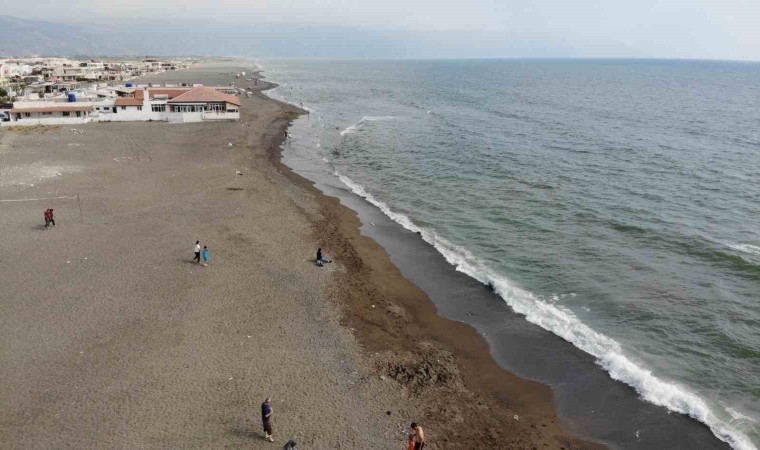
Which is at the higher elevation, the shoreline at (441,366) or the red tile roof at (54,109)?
the red tile roof at (54,109)

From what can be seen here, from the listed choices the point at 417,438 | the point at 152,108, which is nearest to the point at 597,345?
the point at 417,438

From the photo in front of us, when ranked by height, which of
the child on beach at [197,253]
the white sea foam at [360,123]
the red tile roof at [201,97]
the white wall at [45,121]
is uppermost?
the red tile roof at [201,97]

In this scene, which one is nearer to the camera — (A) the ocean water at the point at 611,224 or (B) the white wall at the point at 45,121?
(A) the ocean water at the point at 611,224

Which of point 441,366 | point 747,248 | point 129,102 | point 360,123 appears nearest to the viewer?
point 441,366

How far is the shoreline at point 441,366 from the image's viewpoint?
50.7 ft

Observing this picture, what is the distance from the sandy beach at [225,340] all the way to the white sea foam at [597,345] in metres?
3.29

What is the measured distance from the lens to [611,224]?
3338 cm

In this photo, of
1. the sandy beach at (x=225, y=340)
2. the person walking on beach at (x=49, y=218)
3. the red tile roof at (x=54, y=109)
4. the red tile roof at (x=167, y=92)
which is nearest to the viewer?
the sandy beach at (x=225, y=340)

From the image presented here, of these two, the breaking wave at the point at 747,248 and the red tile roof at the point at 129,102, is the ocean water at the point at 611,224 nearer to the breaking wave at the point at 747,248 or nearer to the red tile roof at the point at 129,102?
the breaking wave at the point at 747,248

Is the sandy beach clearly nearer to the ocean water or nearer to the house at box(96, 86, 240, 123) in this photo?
the ocean water

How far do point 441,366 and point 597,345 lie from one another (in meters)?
6.91

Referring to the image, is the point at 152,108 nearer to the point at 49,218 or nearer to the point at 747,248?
the point at 49,218

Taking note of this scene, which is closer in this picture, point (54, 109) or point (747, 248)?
point (747, 248)

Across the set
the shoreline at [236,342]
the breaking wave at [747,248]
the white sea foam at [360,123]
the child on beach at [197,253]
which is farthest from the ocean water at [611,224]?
the child on beach at [197,253]
